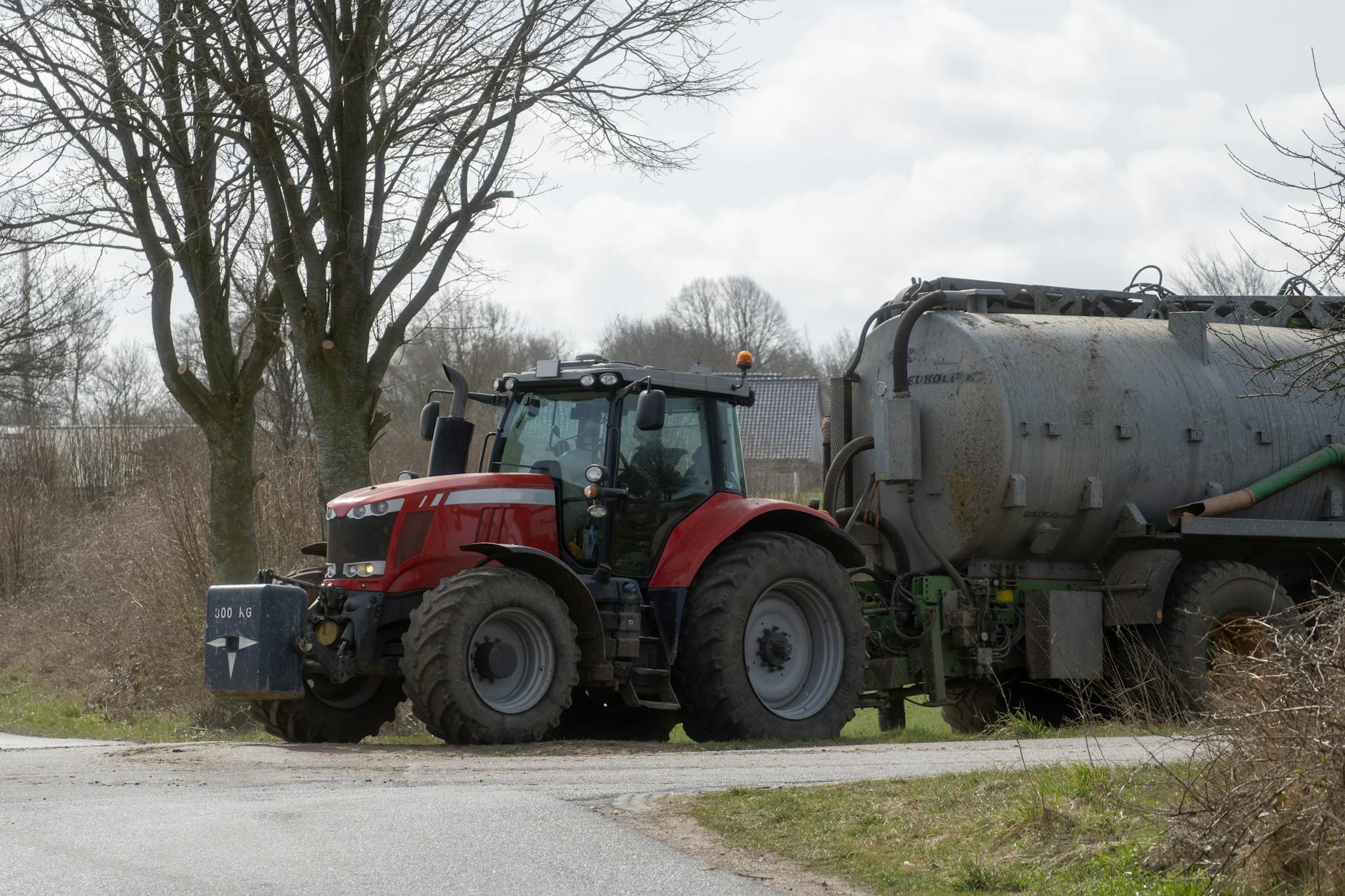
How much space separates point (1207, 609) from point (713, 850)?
8260 millimetres

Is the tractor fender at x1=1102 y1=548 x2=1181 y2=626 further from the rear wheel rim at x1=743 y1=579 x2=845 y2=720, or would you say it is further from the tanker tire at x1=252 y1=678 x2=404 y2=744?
the tanker tire at x1=252 y1=678 x2=404 y2=744

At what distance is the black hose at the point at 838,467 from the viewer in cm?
1462

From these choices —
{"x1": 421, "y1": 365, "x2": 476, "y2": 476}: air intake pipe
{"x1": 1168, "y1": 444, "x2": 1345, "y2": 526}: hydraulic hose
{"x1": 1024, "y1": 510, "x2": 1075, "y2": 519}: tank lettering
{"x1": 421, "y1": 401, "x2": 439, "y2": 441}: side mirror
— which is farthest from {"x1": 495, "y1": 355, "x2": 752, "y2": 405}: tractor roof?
{"x1": 1168, "y1": 444, "x2": 1345, "y2": 526}: hydraulic hose

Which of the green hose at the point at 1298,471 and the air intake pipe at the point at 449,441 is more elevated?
the air intake pipe at the point at 449,441

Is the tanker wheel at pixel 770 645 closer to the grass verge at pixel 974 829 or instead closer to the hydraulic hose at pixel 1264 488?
the grass verge at pixel 974 829

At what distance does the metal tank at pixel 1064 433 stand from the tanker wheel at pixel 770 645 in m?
1.98

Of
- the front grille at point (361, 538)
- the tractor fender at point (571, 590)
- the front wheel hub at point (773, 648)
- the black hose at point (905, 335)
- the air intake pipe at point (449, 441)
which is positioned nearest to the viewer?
the tractor fender at point (571, 590)

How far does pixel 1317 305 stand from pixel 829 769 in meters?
9.29

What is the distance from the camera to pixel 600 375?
11547mm

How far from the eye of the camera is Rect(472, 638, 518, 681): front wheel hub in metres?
10.3

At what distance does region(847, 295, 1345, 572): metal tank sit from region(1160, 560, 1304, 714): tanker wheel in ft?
1.90

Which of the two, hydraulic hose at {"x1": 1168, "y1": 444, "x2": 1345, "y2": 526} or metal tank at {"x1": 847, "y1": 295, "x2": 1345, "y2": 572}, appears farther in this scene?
hydraulic hose at {"x1": 1168, "y1": 444, "x2": 1345, "y2": 526}

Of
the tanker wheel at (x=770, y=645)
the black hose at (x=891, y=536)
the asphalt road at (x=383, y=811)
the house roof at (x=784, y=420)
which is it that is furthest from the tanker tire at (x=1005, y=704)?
the house roof at (x=784, y=420)

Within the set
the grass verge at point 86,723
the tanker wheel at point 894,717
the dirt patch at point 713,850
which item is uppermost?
the dirt patch at point 713,850
